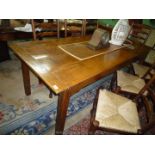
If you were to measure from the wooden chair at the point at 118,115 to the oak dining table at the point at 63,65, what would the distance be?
252 millimetres

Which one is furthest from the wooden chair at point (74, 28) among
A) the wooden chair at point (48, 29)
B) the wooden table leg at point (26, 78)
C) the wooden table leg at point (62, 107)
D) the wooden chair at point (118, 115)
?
the wooden table leg at point (62, 107)

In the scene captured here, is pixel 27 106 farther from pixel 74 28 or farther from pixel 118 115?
pixel 74 28

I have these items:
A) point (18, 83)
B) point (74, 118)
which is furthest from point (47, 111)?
point (18, 83)

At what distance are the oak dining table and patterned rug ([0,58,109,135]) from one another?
26 centimetres

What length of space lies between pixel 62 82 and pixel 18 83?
137 cm

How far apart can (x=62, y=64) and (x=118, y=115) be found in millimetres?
675

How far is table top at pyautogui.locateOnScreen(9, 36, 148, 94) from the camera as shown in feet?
3.71

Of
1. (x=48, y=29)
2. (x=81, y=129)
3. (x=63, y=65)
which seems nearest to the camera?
(x=63, y=65)

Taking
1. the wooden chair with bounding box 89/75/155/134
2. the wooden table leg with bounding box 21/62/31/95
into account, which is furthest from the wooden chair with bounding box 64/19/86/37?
the wooden chair with bounding box 89/75/155/134

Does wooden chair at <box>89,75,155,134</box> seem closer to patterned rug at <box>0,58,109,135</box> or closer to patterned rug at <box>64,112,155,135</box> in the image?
patterned rug at <box>64,112,155,135</box>

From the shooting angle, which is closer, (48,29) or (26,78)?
(26,78)

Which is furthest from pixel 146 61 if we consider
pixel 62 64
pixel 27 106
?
pixel 27 106

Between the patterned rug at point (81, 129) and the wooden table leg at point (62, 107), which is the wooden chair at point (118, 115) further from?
the patterned rug at point (81, 129)

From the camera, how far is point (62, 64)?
1345mm
